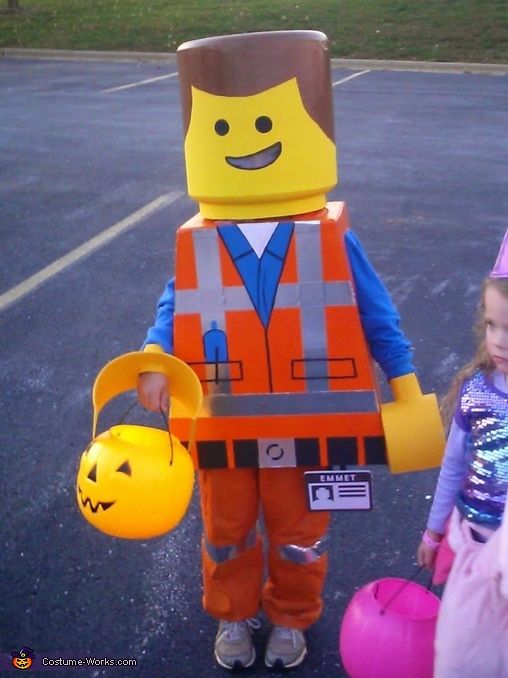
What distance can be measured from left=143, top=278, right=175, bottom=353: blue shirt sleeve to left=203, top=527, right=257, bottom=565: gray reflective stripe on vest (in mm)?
605

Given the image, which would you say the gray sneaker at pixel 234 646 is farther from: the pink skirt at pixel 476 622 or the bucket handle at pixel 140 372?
the pink skirt at pixel 476 622

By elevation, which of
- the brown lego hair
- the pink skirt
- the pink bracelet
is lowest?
the pink bracelet

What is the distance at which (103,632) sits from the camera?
9.37 ft

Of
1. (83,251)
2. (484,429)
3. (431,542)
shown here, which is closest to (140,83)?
(83,251)

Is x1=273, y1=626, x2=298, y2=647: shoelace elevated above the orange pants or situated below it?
below

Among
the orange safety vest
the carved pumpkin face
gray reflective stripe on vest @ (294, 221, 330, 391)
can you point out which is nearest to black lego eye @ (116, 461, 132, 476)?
the carved pumpkin face

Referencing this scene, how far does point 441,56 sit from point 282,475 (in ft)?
53.9

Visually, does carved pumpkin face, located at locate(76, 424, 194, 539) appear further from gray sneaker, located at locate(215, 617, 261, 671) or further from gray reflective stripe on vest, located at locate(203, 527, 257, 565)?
gray sneaker, located at locate(215, 617, 261, 671)

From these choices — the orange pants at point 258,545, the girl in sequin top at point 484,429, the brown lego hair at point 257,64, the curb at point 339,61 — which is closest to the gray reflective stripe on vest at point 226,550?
the orange pants at point 258,545

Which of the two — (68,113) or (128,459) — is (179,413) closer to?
(128,459)

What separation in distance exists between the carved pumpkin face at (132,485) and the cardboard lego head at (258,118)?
68cm

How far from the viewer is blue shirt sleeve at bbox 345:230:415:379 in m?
2.45

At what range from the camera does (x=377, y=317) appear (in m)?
2.47

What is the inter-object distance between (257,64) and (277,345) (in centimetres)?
72
